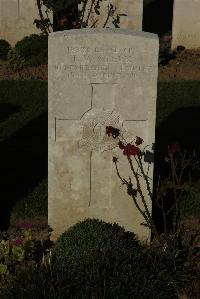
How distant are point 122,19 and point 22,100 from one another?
6107 millimetres

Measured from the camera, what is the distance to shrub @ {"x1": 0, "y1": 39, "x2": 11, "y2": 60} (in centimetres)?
1585

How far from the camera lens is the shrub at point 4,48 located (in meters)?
15.8

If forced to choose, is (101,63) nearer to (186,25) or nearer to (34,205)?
(34,205)

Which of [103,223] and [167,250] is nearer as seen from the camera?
[167,250]

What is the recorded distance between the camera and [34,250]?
6.15 m

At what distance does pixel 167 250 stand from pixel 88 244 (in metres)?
0.77

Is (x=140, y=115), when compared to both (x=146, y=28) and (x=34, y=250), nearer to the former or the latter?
(x=34, y=250)

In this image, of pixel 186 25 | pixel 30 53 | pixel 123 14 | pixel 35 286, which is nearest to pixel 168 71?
pixel 186 25

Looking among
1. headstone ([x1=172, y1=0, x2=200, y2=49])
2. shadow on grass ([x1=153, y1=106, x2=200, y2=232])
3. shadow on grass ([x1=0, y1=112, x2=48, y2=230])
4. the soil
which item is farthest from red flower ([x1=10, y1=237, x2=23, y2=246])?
headstone ([x1=172, y1=0, x2=200, y2=49])

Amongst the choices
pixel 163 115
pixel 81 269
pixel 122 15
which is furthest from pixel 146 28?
pixel 81 269

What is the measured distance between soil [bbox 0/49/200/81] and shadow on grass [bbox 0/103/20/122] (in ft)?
7.43

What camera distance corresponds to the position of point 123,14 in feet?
56.0

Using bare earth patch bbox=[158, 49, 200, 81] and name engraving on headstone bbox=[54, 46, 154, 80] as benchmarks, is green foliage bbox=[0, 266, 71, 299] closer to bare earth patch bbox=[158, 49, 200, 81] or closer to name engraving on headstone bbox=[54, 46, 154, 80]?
name engraving on headstone bbox=[54, 46, 154, 80]

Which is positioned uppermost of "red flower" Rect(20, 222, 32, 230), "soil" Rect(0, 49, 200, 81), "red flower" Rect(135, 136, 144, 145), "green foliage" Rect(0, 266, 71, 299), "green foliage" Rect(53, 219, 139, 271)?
"soil" Rect(0, 49, 200, 81)
